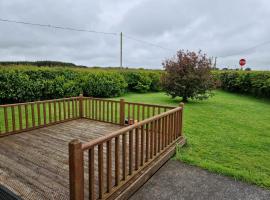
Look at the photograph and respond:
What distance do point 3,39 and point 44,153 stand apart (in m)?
10.6

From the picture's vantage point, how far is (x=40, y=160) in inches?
134

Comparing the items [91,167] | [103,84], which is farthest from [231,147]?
[103,84]

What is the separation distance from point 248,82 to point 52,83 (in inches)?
553

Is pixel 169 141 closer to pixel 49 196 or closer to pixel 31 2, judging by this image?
pixel 49 196

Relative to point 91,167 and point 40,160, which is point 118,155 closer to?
point 91,167

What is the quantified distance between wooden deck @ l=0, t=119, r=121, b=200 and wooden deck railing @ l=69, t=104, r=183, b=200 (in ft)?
1.30

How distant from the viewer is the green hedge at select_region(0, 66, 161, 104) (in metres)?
8.68

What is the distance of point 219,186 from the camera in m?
2.94

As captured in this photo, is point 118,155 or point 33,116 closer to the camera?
point 118,155

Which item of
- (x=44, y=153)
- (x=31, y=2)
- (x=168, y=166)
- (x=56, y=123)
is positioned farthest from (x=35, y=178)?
(x=31, y=2)

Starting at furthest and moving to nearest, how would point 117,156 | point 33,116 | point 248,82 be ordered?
point 248,82 < point 33,116 < point 117,156

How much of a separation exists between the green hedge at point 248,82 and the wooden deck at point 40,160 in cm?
1135

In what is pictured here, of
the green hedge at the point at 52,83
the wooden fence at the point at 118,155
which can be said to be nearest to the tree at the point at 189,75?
the green hedge at the point at 52,83

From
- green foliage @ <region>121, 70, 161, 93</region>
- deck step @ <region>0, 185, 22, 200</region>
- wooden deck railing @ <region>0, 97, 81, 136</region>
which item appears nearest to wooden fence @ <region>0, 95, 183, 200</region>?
wooden deck railing @ <region>0, 97, 81, 136</region>
